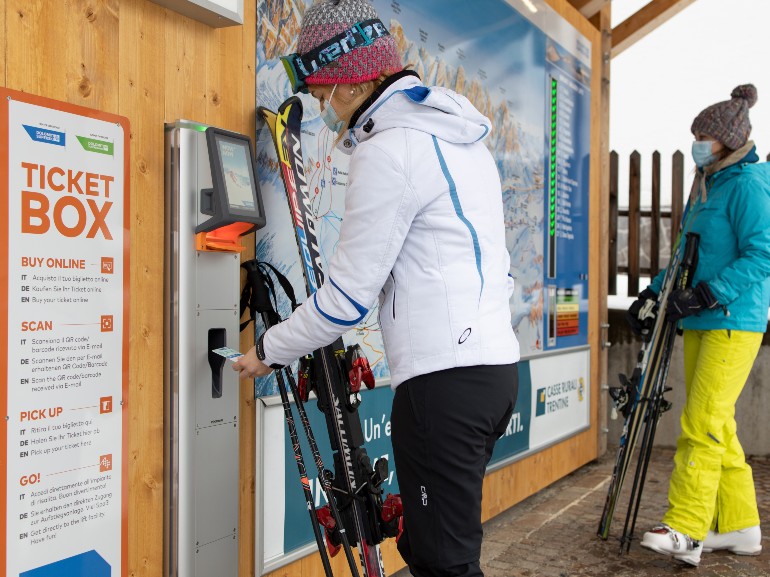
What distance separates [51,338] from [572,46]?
4244 mm

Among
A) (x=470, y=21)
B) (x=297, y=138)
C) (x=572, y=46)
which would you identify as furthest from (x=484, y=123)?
(x=572, y=46)

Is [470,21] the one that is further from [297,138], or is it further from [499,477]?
[499,477]

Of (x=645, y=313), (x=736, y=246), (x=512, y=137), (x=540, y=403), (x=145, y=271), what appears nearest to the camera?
(x=145, y=271)

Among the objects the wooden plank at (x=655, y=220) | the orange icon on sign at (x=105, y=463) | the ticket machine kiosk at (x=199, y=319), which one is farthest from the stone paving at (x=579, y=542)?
the wooden plank at (x=655, y=220)

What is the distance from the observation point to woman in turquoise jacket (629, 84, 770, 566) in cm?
366

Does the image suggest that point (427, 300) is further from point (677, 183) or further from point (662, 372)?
point (677, 183)

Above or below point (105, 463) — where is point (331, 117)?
above

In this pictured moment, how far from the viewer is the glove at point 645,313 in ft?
13.1

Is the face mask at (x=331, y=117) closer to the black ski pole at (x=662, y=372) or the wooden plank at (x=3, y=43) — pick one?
the wooden plank at (x=3, y=43)

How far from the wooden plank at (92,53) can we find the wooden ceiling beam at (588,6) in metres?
4.41

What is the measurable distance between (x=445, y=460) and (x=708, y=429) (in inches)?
88.6

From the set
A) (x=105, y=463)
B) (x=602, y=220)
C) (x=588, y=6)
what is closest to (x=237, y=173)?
(x=105, y=463)

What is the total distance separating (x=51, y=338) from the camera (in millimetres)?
1984

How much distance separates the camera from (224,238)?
93.8 inches
